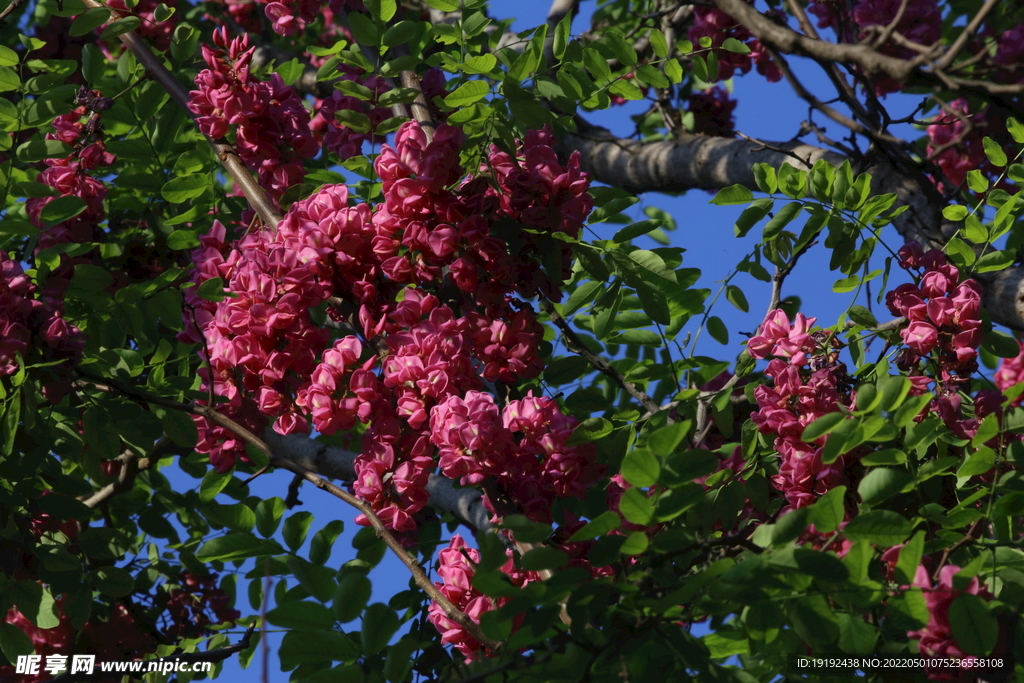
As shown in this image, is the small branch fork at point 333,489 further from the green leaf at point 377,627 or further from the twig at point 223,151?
the twig at point 223,151

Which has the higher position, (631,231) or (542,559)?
(631,231)

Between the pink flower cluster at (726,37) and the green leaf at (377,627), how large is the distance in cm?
356

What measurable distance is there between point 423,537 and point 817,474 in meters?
1.41

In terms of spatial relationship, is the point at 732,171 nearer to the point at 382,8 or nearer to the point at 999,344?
the point at 999,344

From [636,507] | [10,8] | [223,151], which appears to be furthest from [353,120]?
[636,507]

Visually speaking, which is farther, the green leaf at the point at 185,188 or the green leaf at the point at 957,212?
the green leaf at the point at 185,188

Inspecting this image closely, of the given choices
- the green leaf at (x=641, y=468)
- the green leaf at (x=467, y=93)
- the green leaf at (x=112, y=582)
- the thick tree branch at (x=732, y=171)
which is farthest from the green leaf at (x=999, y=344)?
the green leaf at (x=112, y=582)

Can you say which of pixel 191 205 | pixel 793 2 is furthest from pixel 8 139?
pixel 793 2

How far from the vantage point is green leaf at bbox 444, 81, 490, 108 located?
226 centimetres

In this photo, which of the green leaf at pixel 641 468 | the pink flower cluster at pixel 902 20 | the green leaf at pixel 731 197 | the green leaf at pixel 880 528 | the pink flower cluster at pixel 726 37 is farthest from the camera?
the pink flower cluster at pixel 726 37

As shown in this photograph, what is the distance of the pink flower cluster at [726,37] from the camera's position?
4402mm

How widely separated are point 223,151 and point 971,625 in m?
2.37

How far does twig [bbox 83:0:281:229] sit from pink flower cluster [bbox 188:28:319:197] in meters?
0.05

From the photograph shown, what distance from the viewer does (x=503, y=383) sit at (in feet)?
7.84
